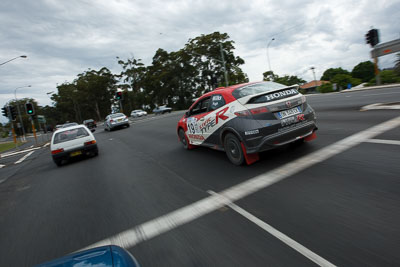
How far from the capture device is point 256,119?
4.77 m

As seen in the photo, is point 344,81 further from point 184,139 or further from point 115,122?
point 184,139

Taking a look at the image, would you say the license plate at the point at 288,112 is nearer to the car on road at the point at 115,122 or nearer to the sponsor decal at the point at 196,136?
the sponsor decal at the point at 196,136

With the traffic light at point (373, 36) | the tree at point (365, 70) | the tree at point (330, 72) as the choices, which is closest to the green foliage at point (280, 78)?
the tree at point (330, 72)

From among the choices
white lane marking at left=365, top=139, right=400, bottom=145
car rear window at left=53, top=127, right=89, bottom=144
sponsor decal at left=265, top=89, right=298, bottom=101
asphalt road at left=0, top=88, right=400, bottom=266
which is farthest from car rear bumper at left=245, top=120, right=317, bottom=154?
car rear window at left=53, top=127, right=89, bottom=144

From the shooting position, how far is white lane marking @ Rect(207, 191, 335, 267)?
227 centimetres

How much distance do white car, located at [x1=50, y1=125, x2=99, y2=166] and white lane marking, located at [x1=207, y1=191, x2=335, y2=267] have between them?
25.4 ft

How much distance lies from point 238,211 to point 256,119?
190cm

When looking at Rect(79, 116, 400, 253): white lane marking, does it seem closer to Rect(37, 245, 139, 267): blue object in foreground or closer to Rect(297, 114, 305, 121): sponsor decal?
Rect(297, 114, 305, 121): sponsor decal

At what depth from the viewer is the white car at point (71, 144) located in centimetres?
939

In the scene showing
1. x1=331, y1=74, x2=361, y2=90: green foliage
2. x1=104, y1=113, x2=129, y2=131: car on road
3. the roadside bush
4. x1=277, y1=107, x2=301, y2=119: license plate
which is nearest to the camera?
x1=277, y1=107, x2=301, y2=119: license plate

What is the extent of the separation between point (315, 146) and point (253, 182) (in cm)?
224

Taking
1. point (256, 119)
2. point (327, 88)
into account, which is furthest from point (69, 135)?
point (327, 88)

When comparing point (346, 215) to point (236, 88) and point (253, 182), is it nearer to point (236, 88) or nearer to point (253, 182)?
point (253, 182)

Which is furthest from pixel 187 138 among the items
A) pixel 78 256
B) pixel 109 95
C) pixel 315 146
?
pixel 109 95
